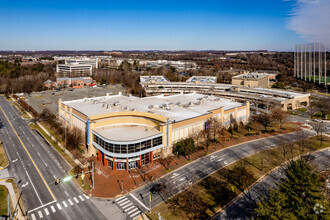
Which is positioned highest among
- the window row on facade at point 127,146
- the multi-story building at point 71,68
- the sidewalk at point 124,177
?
the multi-story building at point 71,68

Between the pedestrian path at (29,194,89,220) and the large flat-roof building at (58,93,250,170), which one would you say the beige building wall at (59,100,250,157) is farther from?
the pedestrian path at (29,194,89,220)

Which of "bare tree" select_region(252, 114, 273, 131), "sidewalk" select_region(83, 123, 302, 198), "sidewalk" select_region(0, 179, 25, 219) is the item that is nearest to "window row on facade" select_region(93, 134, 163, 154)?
"sidewalk" select_region(83, 123, 302, 198)

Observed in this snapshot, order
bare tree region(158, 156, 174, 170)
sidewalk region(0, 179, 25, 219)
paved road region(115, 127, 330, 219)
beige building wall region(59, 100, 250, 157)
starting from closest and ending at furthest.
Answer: sidewalk region(0, 179, 25, 219) < paved road region(115, 127, 330, 219) < bare tree region(158, 156, 174, 170) < beige building wall region(59, 100, 250, 157)

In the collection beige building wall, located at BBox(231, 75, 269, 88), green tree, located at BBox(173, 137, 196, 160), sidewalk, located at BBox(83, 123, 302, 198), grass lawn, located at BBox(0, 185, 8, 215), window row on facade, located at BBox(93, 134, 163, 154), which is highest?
beige building wall, located at BBox(231, 75, 269, 88)

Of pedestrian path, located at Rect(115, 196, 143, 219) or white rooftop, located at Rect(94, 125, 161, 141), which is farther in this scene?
white rooftop, located at Rect(94, 125, 161, 141)

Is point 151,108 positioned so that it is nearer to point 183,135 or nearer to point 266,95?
point 183,135

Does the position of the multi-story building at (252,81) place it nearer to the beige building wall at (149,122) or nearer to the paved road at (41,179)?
the beige building wall at (149,122)

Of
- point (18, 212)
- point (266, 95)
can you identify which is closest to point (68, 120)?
point (18, 212)

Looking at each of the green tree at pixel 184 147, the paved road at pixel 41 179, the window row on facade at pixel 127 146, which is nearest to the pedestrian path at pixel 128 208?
the paved road at pixel 41 179
